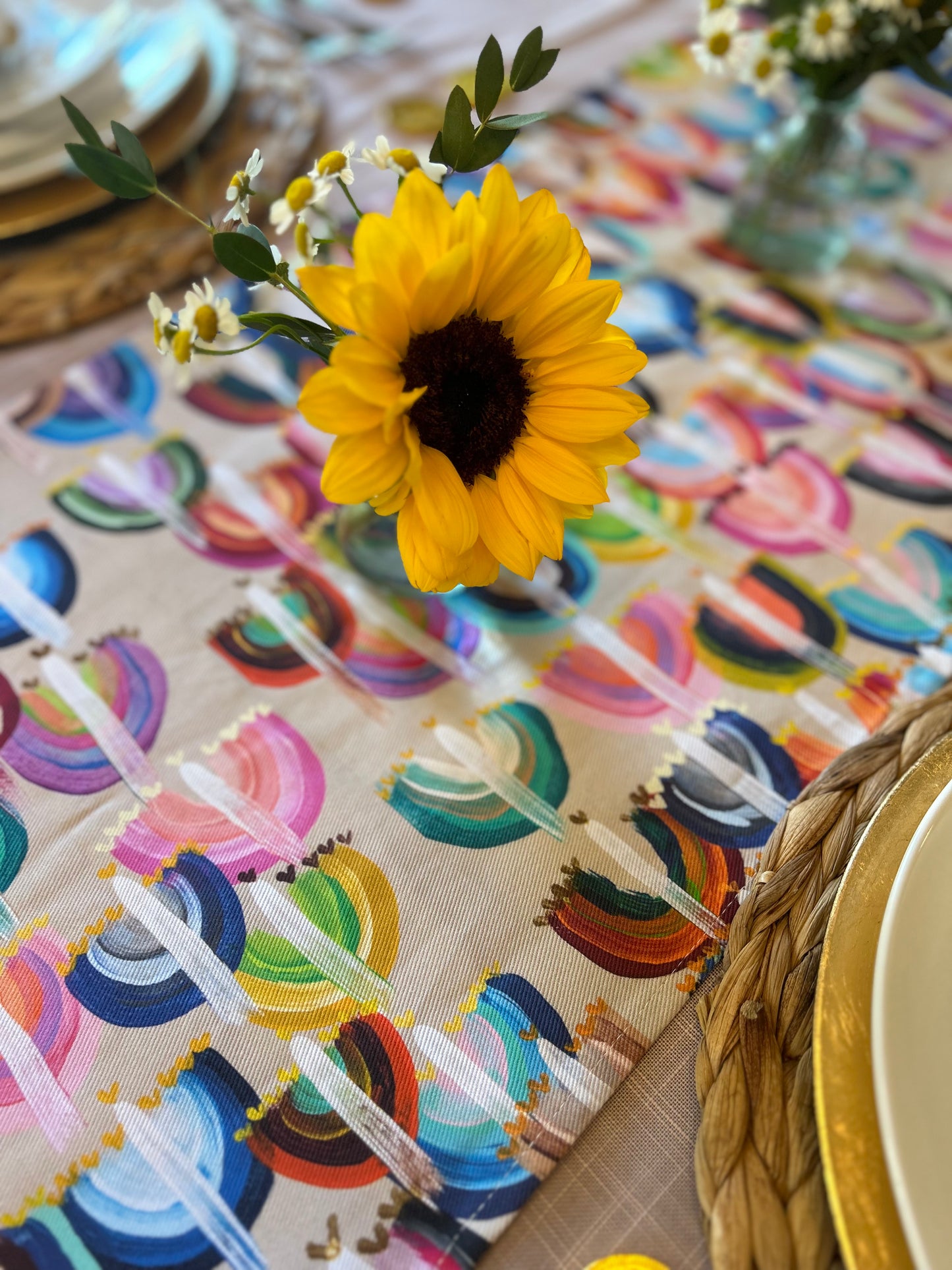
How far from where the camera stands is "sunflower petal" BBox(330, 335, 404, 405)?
342 mm

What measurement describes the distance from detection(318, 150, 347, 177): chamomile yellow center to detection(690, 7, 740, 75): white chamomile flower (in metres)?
0.35

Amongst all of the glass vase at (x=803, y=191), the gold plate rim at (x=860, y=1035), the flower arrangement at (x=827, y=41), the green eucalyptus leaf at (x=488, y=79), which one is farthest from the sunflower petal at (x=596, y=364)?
the glass vase at (x=803, y=191)

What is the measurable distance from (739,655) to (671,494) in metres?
0.13

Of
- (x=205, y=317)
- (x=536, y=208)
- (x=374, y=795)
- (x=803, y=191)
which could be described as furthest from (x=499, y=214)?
(x=803, y=191)

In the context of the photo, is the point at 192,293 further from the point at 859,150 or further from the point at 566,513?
the point at 859,150

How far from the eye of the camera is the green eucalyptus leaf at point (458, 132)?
38 cm

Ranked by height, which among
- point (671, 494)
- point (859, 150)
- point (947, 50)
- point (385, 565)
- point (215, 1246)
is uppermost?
point (947, 50)

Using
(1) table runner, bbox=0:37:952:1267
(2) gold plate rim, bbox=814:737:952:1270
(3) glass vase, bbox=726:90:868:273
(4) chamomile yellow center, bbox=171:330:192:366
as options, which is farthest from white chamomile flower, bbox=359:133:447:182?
(3) glass vase, bbox=726:90:868:273

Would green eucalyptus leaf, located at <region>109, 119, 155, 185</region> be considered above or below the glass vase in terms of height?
below

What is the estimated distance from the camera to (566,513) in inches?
16.3

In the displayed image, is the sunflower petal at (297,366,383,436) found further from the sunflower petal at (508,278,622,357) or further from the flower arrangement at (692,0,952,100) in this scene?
the flower arrangement at (692,0,952,100)

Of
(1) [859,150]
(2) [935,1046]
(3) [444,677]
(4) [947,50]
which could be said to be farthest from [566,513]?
(4) [947,50]

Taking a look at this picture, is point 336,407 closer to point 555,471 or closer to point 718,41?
point 555,471

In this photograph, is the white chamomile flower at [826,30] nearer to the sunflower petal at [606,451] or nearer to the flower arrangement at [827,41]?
the flower arrangement at [827,41]
